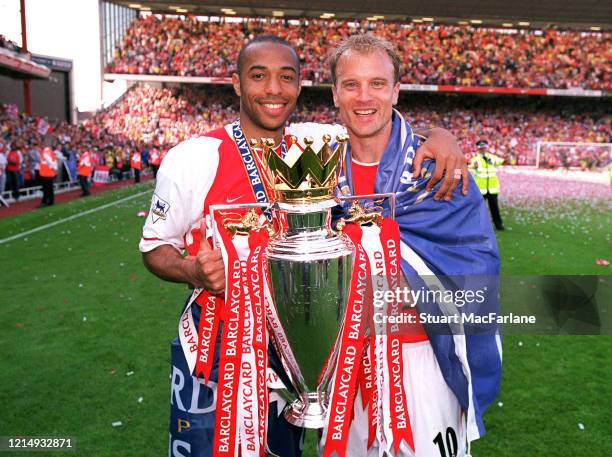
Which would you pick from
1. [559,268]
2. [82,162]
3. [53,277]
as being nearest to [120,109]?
[82,162]

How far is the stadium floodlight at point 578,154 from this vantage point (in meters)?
25.8

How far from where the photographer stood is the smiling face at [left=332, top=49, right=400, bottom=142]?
1.80 meters

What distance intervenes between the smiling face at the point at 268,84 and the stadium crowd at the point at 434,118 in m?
25.5

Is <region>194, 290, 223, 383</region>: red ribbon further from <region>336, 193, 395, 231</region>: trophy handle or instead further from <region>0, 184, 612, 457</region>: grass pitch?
<region>0, 184, 612, 457</region>: grass pitch

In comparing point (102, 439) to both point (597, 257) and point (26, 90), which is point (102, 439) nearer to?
point (597, 257)

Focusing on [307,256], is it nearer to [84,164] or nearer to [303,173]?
[303,173]

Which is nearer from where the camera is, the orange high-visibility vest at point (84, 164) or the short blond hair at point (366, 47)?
the short blond hair at point (366, 47)

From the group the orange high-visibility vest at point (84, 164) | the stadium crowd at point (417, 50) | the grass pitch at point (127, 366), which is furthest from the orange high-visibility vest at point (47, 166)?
the stadium crowd at point (417, 50)

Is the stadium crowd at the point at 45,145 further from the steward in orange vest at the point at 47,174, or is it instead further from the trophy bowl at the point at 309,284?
the trophy bowl at the point at 309,284

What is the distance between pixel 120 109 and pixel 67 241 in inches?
1035

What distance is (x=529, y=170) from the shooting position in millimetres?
27688

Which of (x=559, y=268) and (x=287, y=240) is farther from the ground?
(x=287, y=240)

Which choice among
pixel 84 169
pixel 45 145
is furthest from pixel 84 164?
pixel 45 145

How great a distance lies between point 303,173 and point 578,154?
91.5 feet
